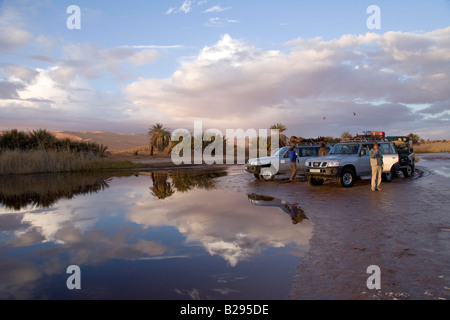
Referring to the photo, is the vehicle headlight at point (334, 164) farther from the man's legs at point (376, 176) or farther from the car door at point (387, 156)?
the car door at point (387, 156)

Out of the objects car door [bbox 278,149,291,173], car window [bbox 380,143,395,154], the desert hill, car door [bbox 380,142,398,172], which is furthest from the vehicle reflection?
the desert hill

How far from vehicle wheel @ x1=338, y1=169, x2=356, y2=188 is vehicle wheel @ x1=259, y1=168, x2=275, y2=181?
462 cm

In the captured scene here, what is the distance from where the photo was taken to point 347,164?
15117 mm

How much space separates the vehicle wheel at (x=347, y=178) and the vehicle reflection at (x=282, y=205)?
422 cm

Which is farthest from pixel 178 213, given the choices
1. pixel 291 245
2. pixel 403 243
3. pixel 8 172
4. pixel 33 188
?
pixel 8 172

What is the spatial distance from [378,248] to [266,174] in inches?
507

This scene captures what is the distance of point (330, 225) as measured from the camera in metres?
8.06

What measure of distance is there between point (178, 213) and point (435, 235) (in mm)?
6526

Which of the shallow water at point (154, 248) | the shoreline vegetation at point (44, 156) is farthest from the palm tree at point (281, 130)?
Result: the shallow water at point (154, 248)

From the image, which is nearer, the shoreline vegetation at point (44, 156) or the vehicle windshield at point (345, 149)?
the vehicle windshield at point (345, 149)

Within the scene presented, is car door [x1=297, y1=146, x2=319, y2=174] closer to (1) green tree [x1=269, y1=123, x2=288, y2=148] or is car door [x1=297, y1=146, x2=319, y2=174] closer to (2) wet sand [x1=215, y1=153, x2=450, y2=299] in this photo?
(2) wet sand [x1=215, y1=153, x2=450, y2=299]

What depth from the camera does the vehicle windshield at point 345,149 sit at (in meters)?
16.1

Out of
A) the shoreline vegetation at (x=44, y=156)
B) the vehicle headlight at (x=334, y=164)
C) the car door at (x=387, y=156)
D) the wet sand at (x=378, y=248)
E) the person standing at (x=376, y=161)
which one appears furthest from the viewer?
the shoreline vegetation at (x=44, y=156)
